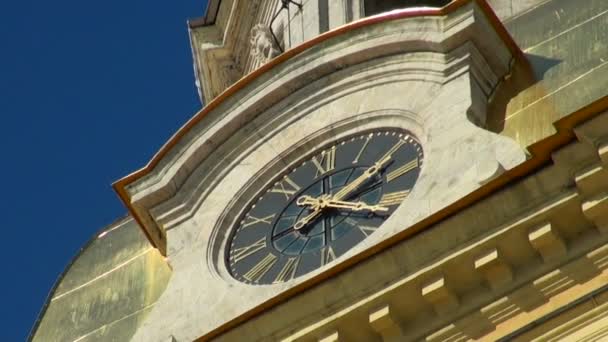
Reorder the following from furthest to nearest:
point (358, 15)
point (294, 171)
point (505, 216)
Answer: point (358, 15) → point (294, 171) → point (505, 216)

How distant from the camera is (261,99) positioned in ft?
115

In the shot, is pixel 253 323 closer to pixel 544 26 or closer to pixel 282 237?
pixel 282 237

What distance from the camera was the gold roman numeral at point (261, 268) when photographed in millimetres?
33625

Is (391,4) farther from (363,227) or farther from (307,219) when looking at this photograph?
(363,227)

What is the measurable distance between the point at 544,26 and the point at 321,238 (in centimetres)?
289

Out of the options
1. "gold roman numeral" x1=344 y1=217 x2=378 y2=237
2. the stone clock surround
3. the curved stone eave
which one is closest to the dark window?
the curved stone eave

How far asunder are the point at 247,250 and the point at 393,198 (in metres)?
1.39

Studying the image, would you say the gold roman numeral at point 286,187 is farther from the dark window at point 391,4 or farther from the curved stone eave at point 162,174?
the dark window at point 391,4

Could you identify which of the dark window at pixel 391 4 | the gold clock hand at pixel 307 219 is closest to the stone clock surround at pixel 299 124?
the gold clock hand at pixel 307 219

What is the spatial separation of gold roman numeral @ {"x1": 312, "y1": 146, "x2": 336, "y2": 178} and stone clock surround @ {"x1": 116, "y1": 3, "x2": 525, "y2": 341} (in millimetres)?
136

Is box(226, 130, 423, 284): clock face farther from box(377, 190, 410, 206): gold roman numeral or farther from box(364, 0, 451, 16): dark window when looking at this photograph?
box(364, 0, 451, 16): dark window

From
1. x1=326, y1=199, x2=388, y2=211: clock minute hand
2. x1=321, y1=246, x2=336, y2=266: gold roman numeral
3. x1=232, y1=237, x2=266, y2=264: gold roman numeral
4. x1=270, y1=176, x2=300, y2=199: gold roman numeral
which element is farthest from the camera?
x1=270, y1=176, x2=300, y2=199: gold roman numeral

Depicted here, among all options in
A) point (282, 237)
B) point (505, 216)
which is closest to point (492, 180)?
point (505, 216)

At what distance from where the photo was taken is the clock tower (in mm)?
31766
